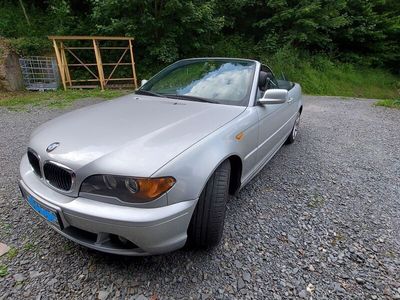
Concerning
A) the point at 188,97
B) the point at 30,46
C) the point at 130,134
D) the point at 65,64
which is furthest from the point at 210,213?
the point at 30,46

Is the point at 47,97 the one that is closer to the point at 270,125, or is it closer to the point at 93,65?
the point at 93,65

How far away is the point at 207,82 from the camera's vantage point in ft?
8.70

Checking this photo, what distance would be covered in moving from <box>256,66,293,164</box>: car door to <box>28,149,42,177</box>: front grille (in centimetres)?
178

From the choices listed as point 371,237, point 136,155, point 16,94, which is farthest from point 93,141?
point 16,94

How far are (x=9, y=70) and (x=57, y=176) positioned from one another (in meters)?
9.18

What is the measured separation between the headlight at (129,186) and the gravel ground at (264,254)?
613 mm

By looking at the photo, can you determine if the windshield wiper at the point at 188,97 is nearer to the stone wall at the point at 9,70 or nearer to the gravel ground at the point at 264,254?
the gravel ground at the point at 264,254

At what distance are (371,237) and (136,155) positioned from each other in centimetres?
196

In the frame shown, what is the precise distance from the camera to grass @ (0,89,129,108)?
275 inches

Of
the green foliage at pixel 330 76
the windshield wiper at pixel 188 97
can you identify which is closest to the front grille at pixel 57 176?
the windshield wiper at pixel 188 97

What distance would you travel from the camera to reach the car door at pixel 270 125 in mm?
2480

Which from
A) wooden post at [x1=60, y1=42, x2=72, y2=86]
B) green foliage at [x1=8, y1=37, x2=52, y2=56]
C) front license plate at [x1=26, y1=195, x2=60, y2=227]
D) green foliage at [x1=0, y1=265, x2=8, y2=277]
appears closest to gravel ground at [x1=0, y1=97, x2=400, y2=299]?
green foliage at [x1=0, y1=265, x2=8, y2=277]

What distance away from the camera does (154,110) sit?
2227 millimetres

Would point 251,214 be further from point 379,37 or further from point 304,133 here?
point 379,37
